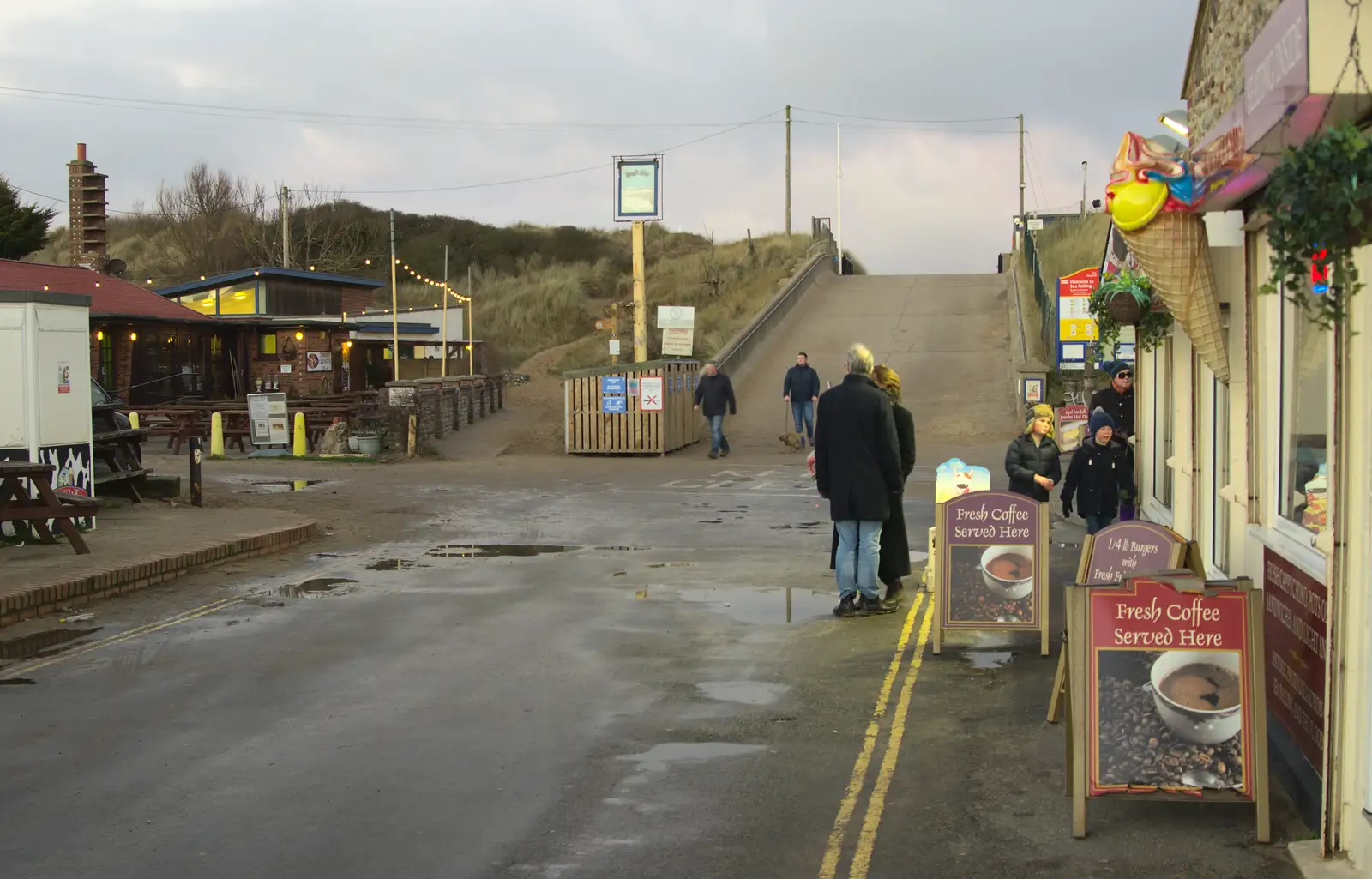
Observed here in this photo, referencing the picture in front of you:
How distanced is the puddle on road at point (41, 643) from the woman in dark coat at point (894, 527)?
18.2ft

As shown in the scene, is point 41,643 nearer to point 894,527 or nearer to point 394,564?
point 394,564

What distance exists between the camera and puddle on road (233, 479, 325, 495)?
1967 cm

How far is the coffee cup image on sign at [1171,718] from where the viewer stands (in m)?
5.26

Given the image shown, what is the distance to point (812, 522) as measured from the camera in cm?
1586

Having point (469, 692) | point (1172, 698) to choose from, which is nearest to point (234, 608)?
point (469, 692)

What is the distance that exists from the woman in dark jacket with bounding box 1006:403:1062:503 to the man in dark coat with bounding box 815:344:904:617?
3.90ft

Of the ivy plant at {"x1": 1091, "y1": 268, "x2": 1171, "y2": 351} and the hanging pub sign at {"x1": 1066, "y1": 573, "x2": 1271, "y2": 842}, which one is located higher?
the ivy plant at {"x1": 1091, "y1": 268, "x2": 1171, "y2": 351}

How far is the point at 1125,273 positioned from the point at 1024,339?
20.8m

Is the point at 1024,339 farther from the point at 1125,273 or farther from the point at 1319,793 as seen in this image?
the point at 1319,793

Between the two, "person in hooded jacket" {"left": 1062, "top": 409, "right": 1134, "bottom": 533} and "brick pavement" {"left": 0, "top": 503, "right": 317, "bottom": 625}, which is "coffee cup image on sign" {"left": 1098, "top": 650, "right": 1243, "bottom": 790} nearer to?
"person in hooded jacket" {"left": 1062, "top": 409, "right": 1134, "bottom": 533}

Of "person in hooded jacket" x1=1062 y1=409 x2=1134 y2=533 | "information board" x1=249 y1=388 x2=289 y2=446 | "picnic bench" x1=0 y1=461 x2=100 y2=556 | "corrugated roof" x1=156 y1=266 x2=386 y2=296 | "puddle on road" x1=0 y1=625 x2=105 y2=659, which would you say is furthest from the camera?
"corrugated roof" x1=156 y1=266 x2=386 y2=296

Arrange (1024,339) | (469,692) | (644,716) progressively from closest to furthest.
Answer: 1. (644,716)
2. (469,692)
3. (1024,339)

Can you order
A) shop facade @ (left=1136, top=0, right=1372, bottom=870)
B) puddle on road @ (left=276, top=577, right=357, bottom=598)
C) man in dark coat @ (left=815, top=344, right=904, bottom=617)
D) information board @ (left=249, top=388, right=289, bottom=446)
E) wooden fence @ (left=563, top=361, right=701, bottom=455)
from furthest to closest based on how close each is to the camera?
information board @ (left=249, top=388, right=289, bottom=446) → wooden fence @ (left=563, top=361, right=701, bottom=455) → puddle on road @ (left=276, top=577, right=357, bottom=598) → man in dark coat @ (left=815, top=344, right=904, bottom=617) → shop facade @ (left=1136, top=0, right=1372, bottom=870)

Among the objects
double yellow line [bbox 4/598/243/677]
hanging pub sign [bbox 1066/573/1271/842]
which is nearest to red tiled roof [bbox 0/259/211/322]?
double yellow line [bbox 4/598/243/677]
